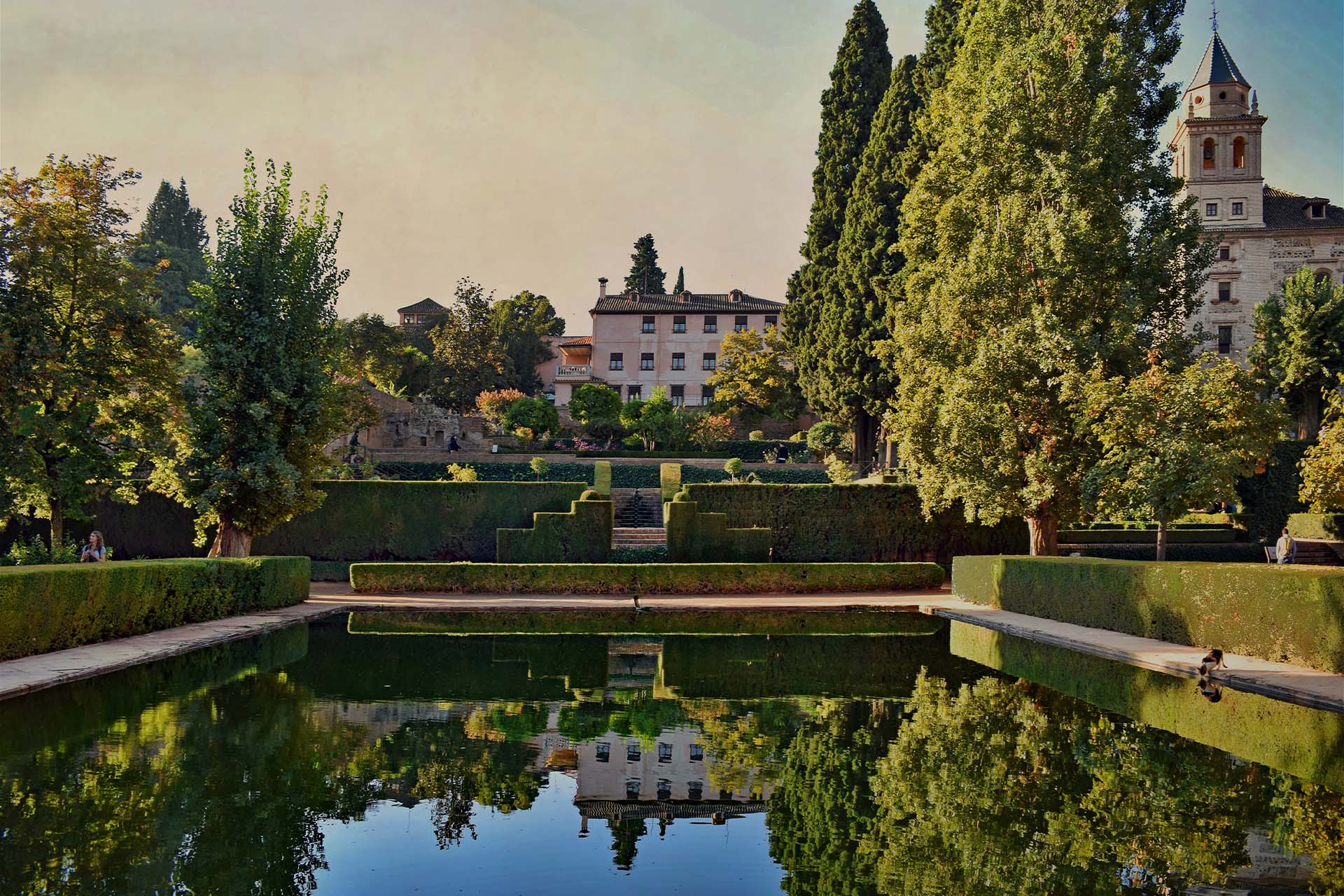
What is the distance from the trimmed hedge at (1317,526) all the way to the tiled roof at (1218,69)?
1554 inches

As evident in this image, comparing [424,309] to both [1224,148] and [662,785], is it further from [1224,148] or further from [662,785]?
[662,785]

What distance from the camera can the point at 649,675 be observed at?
1084 centimetres

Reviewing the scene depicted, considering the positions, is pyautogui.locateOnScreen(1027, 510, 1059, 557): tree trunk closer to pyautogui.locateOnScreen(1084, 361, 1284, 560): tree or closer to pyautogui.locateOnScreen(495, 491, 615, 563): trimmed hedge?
pyautogui.locateOnScreen(1084, 361, 1284, 560): tree

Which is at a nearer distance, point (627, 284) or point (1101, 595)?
point (1101, 595)

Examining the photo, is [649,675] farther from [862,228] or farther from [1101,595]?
[862,228]

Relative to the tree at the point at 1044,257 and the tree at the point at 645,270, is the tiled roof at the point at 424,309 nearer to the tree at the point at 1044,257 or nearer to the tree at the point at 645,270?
the tree at the point at 645,270

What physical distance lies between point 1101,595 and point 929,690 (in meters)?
6.72

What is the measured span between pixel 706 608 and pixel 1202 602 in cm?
806

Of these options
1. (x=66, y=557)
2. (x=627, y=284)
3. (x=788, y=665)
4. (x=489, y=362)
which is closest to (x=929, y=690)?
(x=788, y=665)

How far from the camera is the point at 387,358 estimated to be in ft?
170

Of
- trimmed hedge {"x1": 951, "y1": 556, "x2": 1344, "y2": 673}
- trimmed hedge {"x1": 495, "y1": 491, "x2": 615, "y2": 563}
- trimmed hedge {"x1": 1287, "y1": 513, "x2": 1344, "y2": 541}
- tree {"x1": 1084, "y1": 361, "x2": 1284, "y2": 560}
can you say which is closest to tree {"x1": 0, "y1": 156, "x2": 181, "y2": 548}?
trimmed hedge {"x1": 495, "y1": 491, "x2": 615, "y2": 563}

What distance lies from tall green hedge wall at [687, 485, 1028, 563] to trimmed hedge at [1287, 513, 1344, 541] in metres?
8.22

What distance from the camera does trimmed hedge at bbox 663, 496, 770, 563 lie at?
2328cm

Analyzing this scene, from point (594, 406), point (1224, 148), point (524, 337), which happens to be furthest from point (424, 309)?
point (1224, 148)
